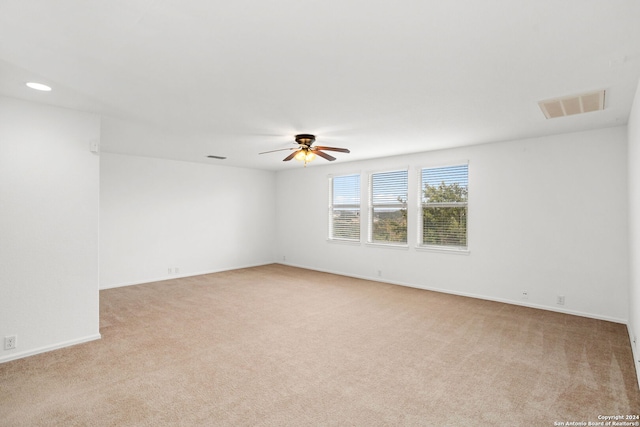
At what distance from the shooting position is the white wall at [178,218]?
5.98 metres

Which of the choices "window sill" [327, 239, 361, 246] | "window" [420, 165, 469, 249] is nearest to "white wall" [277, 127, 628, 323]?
"window" [420, 165, 469, 249]

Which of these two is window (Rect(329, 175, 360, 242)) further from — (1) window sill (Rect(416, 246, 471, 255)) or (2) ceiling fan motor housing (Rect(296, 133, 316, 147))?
(2) ceiling fan motor housing (Rect(296, 133, 316, 147))

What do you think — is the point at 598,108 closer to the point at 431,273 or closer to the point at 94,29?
the point at 431,273

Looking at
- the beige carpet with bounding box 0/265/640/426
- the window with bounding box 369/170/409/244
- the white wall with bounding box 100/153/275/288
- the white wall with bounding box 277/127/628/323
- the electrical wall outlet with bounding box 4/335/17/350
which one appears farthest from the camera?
the window with bounding box 369/170/409/244

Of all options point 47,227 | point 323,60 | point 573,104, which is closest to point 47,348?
point 47,227

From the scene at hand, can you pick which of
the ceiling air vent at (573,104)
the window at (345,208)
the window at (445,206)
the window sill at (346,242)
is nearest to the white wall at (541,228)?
the window at (445,206)

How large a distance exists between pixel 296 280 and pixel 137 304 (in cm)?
286

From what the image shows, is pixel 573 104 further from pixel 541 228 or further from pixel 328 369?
pixel 328 369

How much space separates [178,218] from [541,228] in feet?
22.0

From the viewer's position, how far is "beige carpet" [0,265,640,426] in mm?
2242

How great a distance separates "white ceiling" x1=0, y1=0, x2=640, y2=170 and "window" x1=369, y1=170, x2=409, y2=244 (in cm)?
230

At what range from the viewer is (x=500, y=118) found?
149 inches

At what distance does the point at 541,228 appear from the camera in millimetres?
4629

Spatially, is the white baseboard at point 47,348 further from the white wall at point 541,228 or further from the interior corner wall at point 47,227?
the white wall at point 541,228
